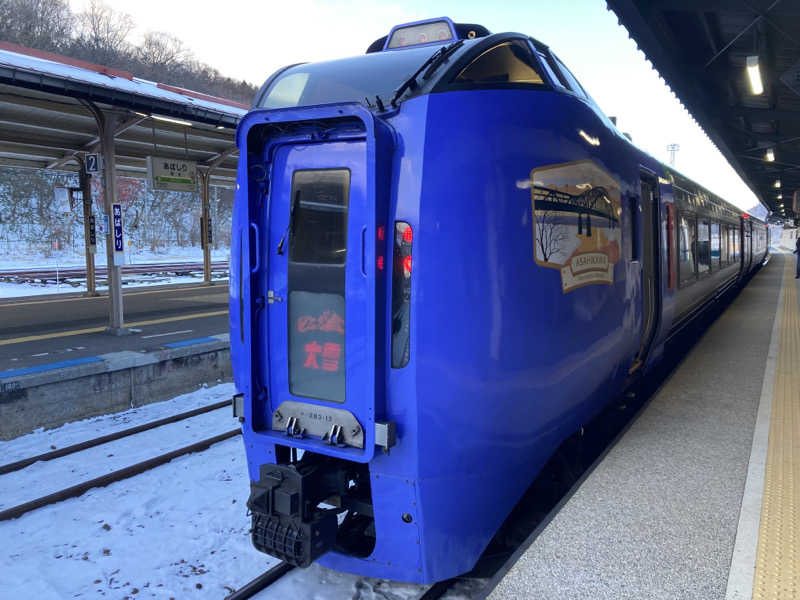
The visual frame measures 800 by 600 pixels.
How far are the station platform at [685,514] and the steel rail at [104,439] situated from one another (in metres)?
5.03

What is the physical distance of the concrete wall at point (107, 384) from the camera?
21.9 feet

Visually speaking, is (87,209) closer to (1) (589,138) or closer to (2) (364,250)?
(1) (589,138)

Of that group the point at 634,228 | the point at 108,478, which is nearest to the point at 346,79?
the point at 634,228

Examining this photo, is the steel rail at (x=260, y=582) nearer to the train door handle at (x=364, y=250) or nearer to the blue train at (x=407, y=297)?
the blue train at (x=407, y=297)

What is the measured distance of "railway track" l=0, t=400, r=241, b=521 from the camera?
504cm

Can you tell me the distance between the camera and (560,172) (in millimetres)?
3588

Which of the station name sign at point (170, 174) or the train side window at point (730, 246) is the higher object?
the station name sign at point (170, 174)

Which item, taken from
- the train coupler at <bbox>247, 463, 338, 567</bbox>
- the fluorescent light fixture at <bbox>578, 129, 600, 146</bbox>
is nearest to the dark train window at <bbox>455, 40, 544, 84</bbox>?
the fluorescent light fixture at <bbox>578, 129, 600, 146</bbox>

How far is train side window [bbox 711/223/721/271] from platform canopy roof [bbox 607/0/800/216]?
208 centimetres

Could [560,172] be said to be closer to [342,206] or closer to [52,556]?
[342,206]

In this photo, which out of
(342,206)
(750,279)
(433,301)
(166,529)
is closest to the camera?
(433,301)

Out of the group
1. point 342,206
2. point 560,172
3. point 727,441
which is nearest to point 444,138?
point 342,206

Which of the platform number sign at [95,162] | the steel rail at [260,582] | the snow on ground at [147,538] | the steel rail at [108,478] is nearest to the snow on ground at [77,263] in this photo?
the platform number sign at [95,162]

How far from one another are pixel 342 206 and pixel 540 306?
46.7 inches
